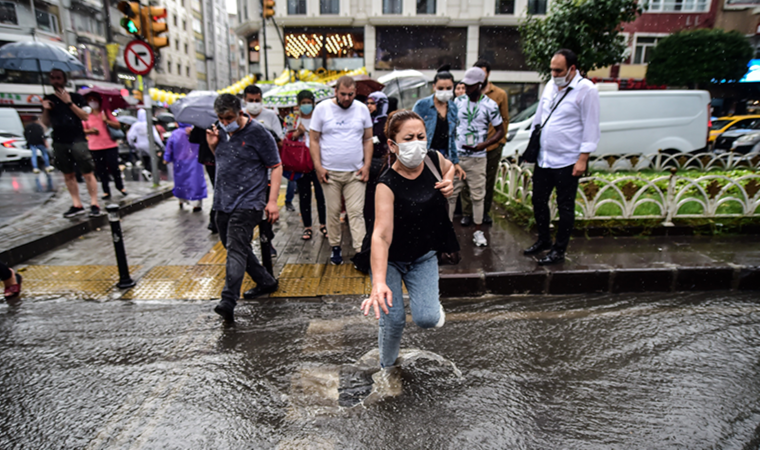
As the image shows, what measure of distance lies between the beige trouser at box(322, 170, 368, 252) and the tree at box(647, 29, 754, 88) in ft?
82.5

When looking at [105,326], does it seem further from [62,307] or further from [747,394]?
[747,394]

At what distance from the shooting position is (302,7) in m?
27.7

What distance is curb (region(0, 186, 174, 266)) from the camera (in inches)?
212

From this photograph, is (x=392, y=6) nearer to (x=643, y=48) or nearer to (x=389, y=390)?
(x=643, y=48)

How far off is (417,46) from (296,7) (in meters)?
7.96

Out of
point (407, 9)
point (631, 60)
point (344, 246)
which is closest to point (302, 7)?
point (407, 9)

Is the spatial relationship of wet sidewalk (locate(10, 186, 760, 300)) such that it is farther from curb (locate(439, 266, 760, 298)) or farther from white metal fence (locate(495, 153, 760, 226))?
Answer: white metal fence (locate(495, 153, 760, 226))

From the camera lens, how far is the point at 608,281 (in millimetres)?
4543

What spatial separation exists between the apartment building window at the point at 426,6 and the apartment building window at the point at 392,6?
1.18 meters

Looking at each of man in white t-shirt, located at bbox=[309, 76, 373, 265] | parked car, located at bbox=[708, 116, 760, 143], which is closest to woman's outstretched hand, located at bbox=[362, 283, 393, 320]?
man in white t-shirt, located at bbox=[309, 76, 373, 265]

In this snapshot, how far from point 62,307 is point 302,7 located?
27.5 metres

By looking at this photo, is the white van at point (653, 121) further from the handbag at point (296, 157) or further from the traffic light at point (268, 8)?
the traffic light at point (268, 8)

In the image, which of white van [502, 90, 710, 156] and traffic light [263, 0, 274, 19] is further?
traffic light [263, 0, 274, 19]

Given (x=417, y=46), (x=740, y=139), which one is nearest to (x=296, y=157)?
(x=740, y=139)
